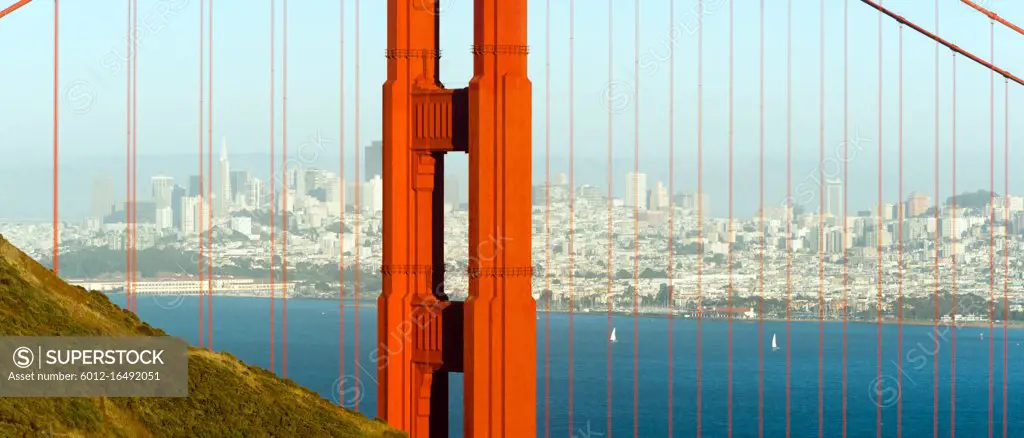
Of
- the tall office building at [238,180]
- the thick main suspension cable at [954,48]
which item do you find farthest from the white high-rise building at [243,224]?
the thick main suspension cable at [954,48]

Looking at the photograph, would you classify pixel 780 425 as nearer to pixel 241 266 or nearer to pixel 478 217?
pixel 241 266

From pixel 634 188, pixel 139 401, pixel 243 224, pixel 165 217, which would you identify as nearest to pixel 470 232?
pixel 139 401

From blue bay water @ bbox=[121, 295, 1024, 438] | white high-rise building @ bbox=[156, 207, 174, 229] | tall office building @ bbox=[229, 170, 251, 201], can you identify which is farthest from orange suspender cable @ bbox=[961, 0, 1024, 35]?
white high-rise building @ bbox=[156, 207, 174, 229]

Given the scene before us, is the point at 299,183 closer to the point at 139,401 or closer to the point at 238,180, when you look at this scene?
the point at 238,180

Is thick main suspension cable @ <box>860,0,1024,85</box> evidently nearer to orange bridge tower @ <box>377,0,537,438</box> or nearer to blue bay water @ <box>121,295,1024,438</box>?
orange bridge tower @ <box>377,0,537,438</box>

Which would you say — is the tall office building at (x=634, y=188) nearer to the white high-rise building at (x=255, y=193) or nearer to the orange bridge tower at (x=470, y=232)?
the orange bridge tower at (x=470, y=232)

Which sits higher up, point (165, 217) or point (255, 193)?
point (255, 193)

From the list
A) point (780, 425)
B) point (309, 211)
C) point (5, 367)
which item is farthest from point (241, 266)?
point (5, 367)
